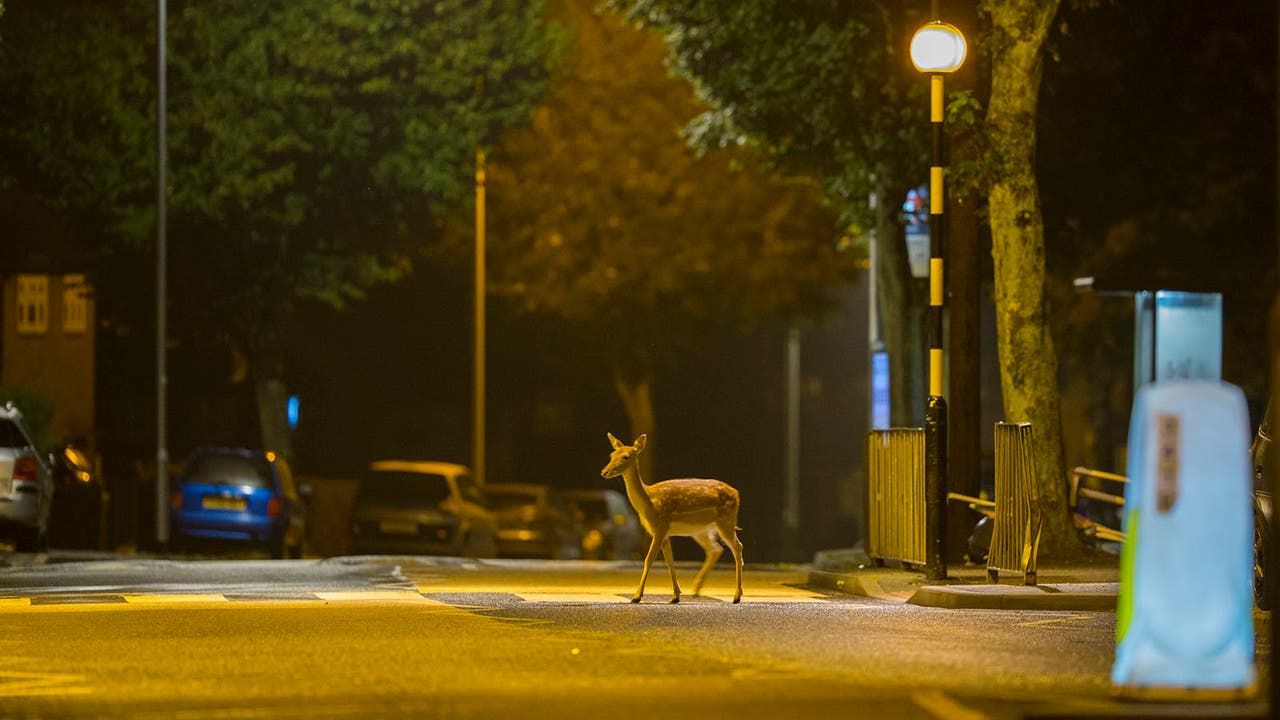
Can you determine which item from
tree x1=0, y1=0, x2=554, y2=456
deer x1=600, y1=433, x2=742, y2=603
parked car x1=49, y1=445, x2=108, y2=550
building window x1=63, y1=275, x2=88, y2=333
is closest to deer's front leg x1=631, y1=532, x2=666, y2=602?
deer x1=600, y1=433, x2=742, y2=603

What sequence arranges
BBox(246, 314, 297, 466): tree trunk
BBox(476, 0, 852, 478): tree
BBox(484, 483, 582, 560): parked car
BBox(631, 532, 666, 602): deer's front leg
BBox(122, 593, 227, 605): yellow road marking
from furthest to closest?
1. BBox(476, 0, 852, 478): tree
2. BBox(246, 314, 297, 466): tree trunk
3. BBox(484, 483, 582, 560): parked car
4. BBox(122, 593, 227, 605): yellow road marking
5. BBox(631, 532, 666, 602): deer's front leg

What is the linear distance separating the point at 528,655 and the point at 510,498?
3042 cm

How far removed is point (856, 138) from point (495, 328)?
30.9 m

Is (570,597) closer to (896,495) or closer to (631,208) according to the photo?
(896,495)

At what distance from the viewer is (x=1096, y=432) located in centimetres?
4259

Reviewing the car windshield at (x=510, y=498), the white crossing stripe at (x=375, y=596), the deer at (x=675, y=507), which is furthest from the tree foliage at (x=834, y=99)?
the white crossing stripe at (x=375, y=596)

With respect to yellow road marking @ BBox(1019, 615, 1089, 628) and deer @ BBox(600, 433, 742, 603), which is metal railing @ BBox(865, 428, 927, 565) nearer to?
deer @ BBox(600, 433, 742, 603)

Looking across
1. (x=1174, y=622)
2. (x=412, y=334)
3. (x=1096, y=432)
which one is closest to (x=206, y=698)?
(x=1174, y=622)

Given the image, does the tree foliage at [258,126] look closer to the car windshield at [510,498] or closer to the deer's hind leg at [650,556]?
the car windshield at [510,498]

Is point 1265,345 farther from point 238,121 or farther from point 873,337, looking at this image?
point 238,121

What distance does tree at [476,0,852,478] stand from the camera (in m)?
51.4

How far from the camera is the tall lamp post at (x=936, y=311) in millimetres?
18484

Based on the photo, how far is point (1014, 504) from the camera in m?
18.4

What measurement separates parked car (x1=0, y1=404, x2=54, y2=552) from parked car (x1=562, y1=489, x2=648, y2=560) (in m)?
17.1
